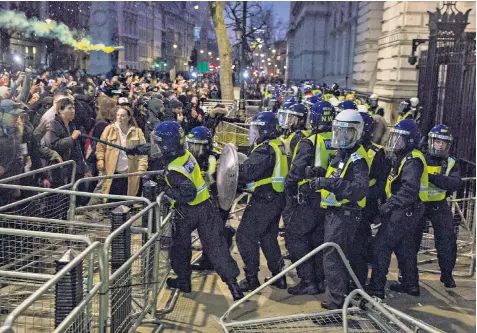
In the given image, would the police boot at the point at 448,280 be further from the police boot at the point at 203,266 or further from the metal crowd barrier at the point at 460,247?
the police boot at the point at 203,266

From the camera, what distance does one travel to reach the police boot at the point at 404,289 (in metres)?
6.29

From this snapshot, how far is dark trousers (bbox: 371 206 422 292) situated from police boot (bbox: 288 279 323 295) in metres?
0.63

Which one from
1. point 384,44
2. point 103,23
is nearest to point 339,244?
point 384,44

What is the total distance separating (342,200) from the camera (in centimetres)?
541

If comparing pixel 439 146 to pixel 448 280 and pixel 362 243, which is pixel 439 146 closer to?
pixel 362 243

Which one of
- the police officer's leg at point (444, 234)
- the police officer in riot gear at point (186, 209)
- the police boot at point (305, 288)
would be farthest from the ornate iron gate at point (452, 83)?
the police officer in riot gear at point (186, 209)

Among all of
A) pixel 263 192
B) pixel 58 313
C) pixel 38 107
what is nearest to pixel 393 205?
pixel 263 192

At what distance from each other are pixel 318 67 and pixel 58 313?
214ft

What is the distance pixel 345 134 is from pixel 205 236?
69.3 inches

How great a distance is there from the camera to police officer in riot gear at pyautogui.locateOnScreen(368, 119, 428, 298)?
19.0ft

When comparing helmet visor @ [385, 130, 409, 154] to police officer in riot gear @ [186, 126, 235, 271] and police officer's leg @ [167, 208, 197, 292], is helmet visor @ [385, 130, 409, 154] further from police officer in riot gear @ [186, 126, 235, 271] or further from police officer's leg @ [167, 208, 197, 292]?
police officer's leg @ [167, 208, 197, 292]

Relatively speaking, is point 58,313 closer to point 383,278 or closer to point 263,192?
point 263,192

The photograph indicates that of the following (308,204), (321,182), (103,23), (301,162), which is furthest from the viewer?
(103,23)

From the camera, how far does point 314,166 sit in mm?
5918
